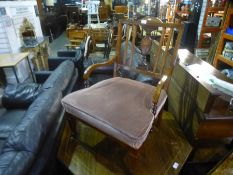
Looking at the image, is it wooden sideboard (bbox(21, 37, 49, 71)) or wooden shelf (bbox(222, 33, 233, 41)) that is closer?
wooden shelf (bbox(222, 33, 233, 41))

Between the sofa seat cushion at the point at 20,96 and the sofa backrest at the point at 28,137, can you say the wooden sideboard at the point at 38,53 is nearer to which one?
the sofa seat cushion at the point at 20,96

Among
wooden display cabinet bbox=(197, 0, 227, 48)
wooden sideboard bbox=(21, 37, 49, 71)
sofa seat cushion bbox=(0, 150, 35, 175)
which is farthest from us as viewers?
wooden sideboard bbox=(21, 37, 49, 71)

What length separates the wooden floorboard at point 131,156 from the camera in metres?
1.19

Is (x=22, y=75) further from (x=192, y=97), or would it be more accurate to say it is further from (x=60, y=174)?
(x=192, y=97)

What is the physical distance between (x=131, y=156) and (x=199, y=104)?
628 mm

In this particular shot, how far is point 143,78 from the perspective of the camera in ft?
5.73

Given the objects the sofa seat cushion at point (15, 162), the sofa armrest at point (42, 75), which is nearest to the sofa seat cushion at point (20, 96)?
the sofa armrest at point (42, 75)

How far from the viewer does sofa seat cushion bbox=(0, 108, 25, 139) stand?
1500 mm

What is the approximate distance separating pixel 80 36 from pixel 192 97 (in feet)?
11.9

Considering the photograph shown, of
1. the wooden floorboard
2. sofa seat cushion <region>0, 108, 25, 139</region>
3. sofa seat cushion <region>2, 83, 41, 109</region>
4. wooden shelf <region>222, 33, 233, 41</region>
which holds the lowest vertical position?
the wooden floorboard

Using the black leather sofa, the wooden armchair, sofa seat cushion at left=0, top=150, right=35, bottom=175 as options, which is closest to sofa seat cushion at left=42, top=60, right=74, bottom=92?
the black leather sofa

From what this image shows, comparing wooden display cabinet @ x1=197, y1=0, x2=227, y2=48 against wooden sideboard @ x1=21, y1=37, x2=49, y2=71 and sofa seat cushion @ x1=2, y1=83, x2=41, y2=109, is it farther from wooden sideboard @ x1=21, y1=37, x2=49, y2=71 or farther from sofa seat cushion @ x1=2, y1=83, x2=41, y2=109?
wooden sideboard @ x1=21, y1=37, x2=49, y2=71

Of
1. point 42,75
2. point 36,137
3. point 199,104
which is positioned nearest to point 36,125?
point 36,137

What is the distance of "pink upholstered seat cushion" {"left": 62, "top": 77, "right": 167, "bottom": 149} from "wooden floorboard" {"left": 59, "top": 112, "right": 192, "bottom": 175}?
0.90 ft
